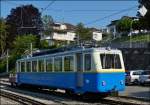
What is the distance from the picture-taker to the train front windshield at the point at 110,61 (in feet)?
78.0

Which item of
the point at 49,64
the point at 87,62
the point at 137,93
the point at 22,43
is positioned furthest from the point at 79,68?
the point at 22,43

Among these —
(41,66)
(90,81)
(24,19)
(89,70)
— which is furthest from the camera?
(24,19)

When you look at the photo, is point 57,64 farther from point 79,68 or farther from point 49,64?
point 79,68

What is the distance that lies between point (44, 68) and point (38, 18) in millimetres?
54376

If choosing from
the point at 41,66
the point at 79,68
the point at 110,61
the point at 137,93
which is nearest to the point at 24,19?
the point at 41,66

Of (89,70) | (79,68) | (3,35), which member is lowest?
(89,70)

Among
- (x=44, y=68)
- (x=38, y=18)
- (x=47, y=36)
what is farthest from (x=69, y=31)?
(x=44, y=68)

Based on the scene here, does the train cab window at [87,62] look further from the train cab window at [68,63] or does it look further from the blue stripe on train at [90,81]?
the train cab window at [68,63]

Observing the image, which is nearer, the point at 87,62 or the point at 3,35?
the point at 87,62

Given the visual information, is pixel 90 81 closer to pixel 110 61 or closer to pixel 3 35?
pixel 110 61

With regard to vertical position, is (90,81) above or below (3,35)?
below

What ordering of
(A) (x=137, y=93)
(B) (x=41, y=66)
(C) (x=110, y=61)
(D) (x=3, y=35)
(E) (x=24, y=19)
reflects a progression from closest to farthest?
(C) (x=110, y=61) < (A) (x=137, y=93) < (B) (x=41, y=66) < (E) (x=24, y=19) < (D) (x=3, y=35)

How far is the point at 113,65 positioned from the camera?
79.3 feet

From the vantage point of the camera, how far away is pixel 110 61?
24.2 metres
